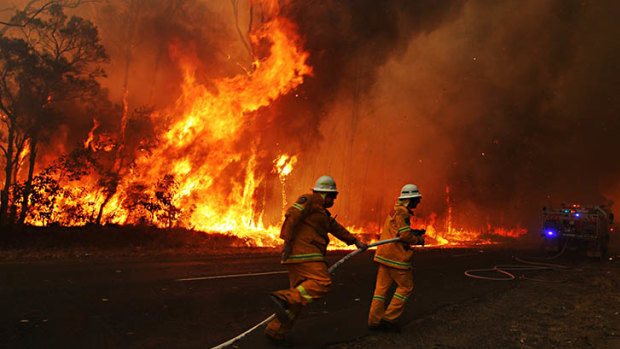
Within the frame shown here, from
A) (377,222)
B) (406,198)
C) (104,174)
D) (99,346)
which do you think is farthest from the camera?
(377,222)

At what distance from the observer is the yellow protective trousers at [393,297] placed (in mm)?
5629

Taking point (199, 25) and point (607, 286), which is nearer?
point (607, 286)

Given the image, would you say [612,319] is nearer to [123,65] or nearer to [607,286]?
[607,286]

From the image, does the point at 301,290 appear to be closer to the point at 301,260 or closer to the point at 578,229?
the point at 301,260

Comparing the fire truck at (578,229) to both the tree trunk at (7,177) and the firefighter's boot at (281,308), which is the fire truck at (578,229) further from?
the tree trunk at (7,177)

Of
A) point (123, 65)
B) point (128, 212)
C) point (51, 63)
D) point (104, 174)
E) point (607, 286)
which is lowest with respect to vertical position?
point (607, 286)

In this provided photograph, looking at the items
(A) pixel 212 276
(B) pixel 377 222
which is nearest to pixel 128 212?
(A) pixel 212 276

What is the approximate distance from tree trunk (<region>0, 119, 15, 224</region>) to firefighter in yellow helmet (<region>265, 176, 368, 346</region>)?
12.6 metres

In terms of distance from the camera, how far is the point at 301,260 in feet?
16.1

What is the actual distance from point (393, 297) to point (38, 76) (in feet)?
46.3

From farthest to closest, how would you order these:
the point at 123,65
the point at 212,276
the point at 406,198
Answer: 1. the point at 123,65
2. the point at 212,276
3. the point at 406,198

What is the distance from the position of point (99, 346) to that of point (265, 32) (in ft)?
58.5

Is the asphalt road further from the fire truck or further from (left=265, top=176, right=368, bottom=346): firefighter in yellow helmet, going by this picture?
the fire truck

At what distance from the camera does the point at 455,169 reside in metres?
34.9
